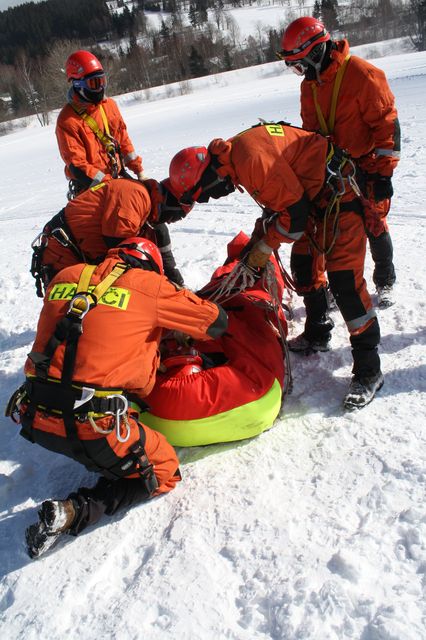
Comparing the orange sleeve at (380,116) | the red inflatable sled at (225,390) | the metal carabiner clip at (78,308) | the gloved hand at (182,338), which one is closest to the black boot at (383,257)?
the orange sleeve at (380,116)

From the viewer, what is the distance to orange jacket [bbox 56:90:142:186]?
411cm

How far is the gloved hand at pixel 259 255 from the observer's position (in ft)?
9.39

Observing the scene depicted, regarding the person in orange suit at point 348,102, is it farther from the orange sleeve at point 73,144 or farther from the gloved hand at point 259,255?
the orange sleeve at point 73,144

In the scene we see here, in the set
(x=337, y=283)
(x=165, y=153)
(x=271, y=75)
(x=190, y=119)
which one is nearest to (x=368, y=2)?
(x=271, y=75)

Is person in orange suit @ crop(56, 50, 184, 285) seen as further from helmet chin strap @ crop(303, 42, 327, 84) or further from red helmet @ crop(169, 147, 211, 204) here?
helmet chin strap @ crop(303, 42, 327, 84)

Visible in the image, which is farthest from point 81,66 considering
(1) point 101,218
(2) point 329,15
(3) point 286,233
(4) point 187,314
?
(2) point 329,15

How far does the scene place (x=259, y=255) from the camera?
9.54ft

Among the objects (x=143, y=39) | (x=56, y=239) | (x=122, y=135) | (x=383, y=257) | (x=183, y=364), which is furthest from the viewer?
(x=143, y=39)

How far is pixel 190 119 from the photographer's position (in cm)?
1880

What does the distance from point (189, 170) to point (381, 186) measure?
124cm

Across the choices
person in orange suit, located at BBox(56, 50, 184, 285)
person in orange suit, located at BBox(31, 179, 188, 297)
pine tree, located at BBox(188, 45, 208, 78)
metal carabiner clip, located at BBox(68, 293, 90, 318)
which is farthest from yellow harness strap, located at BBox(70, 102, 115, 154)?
pine tree, located at BBox(188, 45, 208, 78)

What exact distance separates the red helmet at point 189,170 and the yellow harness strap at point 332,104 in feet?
2.52

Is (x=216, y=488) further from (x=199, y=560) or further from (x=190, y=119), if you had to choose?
(x=190, y=119)

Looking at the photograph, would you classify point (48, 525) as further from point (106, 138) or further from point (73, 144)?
point (106, 138)
